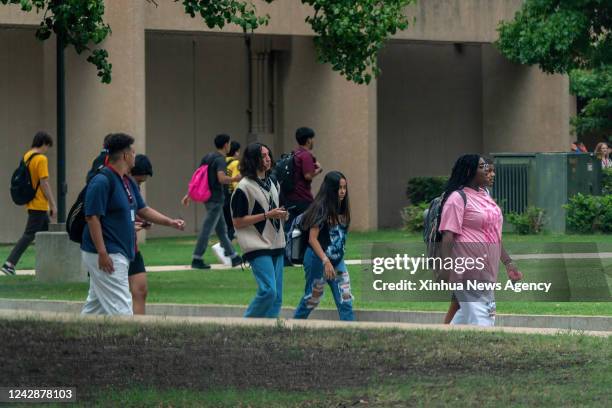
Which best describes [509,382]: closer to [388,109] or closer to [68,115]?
[68,115]

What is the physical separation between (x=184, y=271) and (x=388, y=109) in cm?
1420

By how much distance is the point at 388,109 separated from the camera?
33.2 m

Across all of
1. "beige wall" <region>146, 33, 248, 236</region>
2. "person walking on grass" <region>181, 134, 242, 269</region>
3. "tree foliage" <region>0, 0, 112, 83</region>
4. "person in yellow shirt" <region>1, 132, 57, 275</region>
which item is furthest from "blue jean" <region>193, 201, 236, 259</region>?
"beige wall" <region>146, 33, 248, 236</region>

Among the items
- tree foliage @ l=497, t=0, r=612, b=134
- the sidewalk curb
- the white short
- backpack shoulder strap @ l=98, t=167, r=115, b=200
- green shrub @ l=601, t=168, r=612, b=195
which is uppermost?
tree foliage @ l=497, t=0, r=612, b=134

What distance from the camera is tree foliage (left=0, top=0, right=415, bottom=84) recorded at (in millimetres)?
14742

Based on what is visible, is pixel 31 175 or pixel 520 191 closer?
pixel 31 175

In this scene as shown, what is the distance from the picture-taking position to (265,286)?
12242 mm

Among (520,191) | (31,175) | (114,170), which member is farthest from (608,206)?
(114,170)

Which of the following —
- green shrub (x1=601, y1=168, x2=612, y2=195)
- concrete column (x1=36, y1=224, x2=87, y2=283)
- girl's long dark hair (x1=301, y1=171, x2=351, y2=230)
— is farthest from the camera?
green shrub (x1=601, y1=168, x2=612, y2=195)

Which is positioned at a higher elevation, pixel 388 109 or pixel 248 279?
pixel 388 109

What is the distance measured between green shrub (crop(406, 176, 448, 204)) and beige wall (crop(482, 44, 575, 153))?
3.23 meters

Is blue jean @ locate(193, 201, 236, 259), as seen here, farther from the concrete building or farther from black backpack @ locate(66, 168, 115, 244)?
black backpack @ locate(66, 168, 115, 244)

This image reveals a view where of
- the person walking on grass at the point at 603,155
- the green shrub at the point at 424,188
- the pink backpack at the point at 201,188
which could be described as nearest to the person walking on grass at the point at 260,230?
the pink backpack at the point at 201,188

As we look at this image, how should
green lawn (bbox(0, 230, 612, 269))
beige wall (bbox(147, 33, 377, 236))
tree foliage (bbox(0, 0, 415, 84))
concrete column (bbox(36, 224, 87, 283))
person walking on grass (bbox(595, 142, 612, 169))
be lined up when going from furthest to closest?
beige wall (bbox(147, 33, 377, 236)) < person walking on grass (bbox(595, 142, 612, 169)) < green lawn (bbox(0, 230, 612, 269)) < concrete column (bbox(36, 224, 87, 283)) < tree foliage (bbox(0, 0, 415, 84))
